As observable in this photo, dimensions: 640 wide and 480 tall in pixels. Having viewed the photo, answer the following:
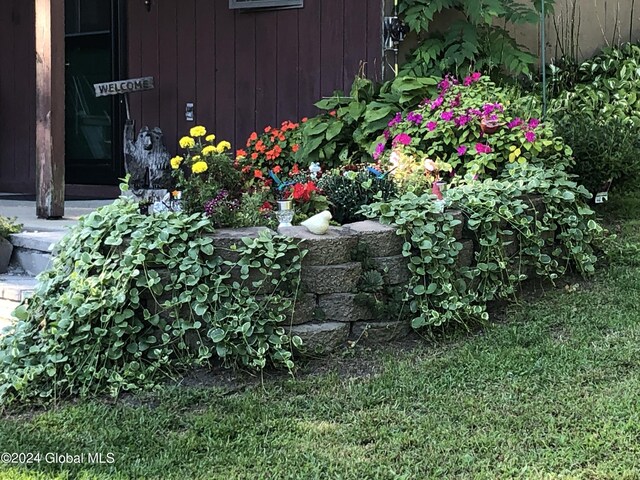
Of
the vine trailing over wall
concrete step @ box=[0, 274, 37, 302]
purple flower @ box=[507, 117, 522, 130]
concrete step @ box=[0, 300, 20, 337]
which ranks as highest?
the vine trailing over wall

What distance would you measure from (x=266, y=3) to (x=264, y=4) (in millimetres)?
21

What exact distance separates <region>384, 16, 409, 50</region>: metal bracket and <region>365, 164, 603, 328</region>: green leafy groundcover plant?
152 centimetres

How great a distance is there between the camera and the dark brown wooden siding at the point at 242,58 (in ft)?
18.3

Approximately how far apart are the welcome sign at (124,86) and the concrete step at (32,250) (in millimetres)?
2436

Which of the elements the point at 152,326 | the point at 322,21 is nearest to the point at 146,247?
the point at 152,326

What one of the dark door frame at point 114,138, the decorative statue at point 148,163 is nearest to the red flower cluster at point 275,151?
the decorative statue at point 148,163

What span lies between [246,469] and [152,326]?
2.94 ft

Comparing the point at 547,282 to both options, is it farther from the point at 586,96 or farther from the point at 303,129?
the point at 586,96

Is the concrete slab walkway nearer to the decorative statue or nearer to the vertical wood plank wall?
the decorative statue

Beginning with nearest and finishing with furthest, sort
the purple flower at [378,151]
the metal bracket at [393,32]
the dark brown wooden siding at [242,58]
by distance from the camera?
the purple flower at [378,151] → the metal bracket at [393,32] → the dark brown wooden siding at [242,58]

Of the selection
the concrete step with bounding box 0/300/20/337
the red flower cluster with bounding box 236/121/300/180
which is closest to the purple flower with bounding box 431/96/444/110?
the red flower cluster with bounding box 236/121/300/180

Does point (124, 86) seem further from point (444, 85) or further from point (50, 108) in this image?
point (444, 85)

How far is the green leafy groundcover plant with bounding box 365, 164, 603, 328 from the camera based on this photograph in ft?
11.0

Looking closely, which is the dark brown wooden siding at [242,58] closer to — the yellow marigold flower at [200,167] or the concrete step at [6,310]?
the yellow marigold flower at [200,167]
